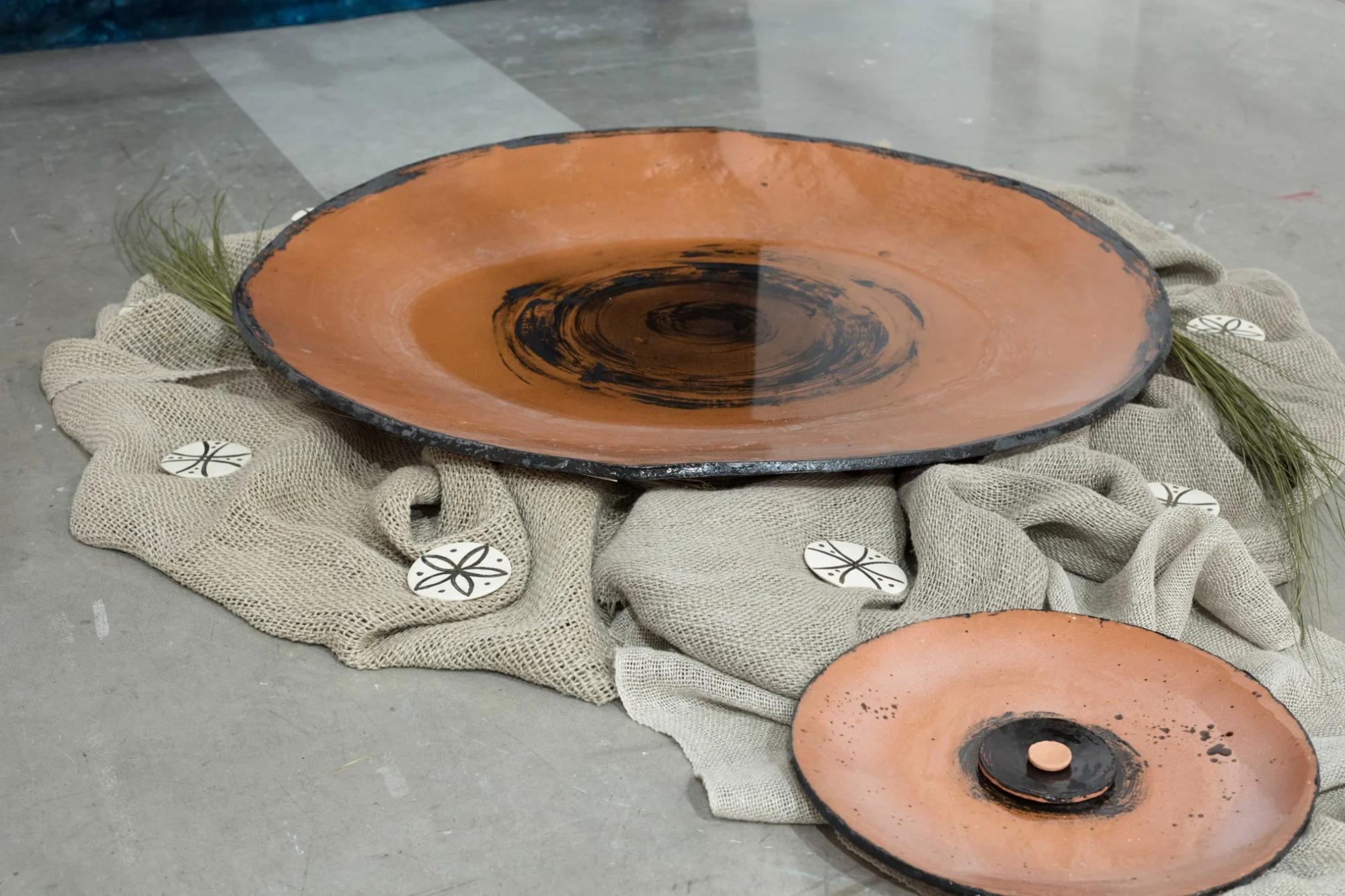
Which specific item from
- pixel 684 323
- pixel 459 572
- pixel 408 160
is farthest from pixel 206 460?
pixel 408 160

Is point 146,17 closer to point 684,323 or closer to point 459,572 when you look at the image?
point 684,323

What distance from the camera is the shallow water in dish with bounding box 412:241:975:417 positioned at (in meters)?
1.91

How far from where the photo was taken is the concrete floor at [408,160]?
1325 millimetres

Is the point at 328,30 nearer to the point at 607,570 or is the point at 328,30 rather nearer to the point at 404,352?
the point at 404,352

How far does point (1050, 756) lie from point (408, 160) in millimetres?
2432

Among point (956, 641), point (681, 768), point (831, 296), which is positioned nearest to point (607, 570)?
point (681, 768)

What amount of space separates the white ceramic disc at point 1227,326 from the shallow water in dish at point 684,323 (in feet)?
1.32

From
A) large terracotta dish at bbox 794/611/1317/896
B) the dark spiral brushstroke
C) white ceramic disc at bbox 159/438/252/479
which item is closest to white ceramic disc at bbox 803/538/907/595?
large terracotta dish at bbox 794/611/1317/896

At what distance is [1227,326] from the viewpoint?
2.17 metres

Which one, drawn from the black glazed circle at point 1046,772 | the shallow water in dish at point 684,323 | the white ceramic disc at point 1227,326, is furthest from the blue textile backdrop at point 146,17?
the black glazed circle at point 1046,772

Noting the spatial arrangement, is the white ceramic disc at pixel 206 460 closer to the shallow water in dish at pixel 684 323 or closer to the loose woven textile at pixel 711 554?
the loose woven textile at pixel 711 554

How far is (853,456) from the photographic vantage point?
1.58 m

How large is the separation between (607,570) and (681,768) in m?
0.26

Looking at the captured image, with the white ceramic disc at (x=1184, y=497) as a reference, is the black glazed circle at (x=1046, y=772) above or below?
above
